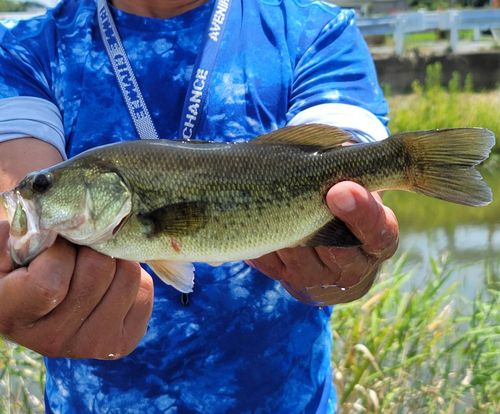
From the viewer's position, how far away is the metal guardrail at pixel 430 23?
46.0 ft

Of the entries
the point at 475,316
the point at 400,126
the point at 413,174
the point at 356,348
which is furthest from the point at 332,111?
the point at 400,126

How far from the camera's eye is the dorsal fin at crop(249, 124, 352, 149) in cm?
180

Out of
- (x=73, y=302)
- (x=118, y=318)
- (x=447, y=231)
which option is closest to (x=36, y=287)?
(x=73, y=302)

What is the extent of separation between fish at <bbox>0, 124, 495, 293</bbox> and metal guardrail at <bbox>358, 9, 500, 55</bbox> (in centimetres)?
1259

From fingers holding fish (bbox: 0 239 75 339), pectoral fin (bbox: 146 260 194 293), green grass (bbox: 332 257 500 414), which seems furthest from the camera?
green grass (bbox: 332 257 500 414)

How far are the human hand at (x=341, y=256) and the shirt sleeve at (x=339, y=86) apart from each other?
333mm

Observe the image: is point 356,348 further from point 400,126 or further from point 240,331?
point 400,126

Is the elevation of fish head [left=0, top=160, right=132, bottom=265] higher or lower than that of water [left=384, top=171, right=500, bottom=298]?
higher

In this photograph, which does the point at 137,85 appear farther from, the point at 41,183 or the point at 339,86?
the point at 339,86

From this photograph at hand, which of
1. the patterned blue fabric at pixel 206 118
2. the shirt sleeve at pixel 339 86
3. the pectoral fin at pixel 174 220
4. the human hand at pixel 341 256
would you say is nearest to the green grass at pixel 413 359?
the patterned blue fabric at pixel 206 118

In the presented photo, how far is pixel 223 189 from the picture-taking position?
1.74m

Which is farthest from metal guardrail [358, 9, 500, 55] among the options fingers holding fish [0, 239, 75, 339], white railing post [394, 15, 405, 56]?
fingers holding fish [0, 239, 75, 339]

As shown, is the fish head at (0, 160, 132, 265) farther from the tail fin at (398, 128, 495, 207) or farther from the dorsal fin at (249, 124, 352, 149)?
the tail fin at (398, 128, 495, 207)

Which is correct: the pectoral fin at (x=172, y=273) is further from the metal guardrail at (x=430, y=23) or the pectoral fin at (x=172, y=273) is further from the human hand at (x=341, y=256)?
the metal guardrail at (x=430, y=23)
